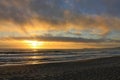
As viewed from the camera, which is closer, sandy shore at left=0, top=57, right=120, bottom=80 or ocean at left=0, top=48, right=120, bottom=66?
sandy shore at left=0, top=57, right=120, bottom=80

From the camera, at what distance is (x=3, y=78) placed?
21031 millimetres

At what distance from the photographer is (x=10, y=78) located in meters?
21.2

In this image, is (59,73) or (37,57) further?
(37,57)

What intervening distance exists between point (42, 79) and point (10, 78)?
2721 millimetres

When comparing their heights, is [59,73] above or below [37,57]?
below

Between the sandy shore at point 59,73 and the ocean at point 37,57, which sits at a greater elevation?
the ocean at point 37,57

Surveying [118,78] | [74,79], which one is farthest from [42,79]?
[118,78]

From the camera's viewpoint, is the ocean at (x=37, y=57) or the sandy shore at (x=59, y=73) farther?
the ocean at (x=37, y=57)

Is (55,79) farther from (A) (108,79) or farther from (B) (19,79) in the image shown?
(A) (108,79)

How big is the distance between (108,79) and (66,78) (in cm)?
348

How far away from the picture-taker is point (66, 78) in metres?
21.3

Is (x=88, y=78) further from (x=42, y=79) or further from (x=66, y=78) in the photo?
(x=42, y=79)

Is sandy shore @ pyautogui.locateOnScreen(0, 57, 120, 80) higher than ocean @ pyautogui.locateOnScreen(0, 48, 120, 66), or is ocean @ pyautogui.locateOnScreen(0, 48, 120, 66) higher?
ocean @ pyautogui.locateOnScreen(0, 48, 120, 66)

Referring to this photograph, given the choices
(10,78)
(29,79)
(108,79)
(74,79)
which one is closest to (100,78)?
(108,79)
